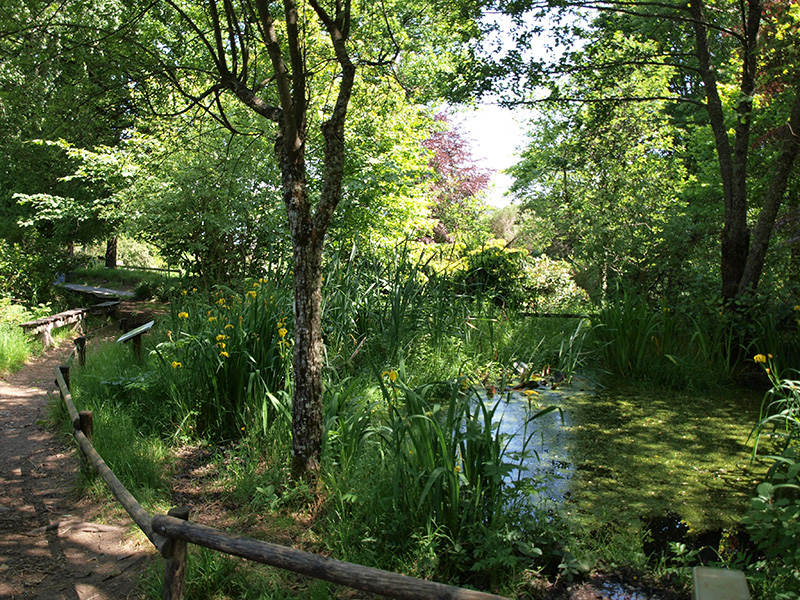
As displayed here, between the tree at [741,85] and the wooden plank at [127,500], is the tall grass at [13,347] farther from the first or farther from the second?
the tree at [741,85]

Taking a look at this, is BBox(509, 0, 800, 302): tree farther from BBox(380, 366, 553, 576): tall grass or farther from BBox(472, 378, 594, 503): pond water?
BBox(380, 366, 553, 576): tall grass

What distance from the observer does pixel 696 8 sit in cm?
625

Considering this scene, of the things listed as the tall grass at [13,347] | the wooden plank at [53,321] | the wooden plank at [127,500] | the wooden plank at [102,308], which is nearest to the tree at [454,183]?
the wooden plank at [102,308]

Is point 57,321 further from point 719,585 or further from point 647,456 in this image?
point 719,585

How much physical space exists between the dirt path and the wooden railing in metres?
0.59

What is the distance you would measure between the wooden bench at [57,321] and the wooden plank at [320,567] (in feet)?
26.4

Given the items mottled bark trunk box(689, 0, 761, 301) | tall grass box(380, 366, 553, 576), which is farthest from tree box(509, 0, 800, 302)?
tall grass box(380, 366, 553, 576)

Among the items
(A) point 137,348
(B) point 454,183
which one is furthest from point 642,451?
(B) point 454,183

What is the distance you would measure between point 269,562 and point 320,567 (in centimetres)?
23

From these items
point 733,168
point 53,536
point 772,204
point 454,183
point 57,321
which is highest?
point 454,183

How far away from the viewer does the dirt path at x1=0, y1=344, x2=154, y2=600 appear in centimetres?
283

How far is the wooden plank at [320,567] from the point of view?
1794 mm

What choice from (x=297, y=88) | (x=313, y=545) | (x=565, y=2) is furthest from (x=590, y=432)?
(x=565, y=2)

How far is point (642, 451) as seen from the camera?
4215 millimetres
